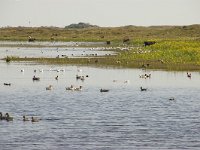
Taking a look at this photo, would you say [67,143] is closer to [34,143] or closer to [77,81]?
[34,143]

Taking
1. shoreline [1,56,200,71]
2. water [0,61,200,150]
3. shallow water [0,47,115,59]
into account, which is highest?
shallow water [0,47,115,59]

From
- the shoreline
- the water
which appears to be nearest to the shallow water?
the shoreline

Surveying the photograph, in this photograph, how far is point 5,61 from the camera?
68875mm

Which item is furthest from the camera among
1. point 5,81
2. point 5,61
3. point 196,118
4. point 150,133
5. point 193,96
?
point 5,61

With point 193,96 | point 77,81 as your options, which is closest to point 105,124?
point 193,96

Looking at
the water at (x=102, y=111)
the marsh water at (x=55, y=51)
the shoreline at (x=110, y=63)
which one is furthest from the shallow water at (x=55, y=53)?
the water at (x=102, y=111)

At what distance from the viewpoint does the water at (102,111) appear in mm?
26625

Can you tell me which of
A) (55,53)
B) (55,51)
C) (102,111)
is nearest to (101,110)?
(102,111)

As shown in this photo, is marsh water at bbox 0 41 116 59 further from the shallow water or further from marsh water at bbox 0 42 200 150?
marsh water at bbox 0 42 200 150

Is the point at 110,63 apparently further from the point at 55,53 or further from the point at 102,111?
the point at 102,111

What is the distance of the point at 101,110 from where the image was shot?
3550cm

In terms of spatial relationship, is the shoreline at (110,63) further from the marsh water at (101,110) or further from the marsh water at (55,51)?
the marsh water at (55,51)

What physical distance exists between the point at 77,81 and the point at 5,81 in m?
5.19

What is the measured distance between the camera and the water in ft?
87.4
